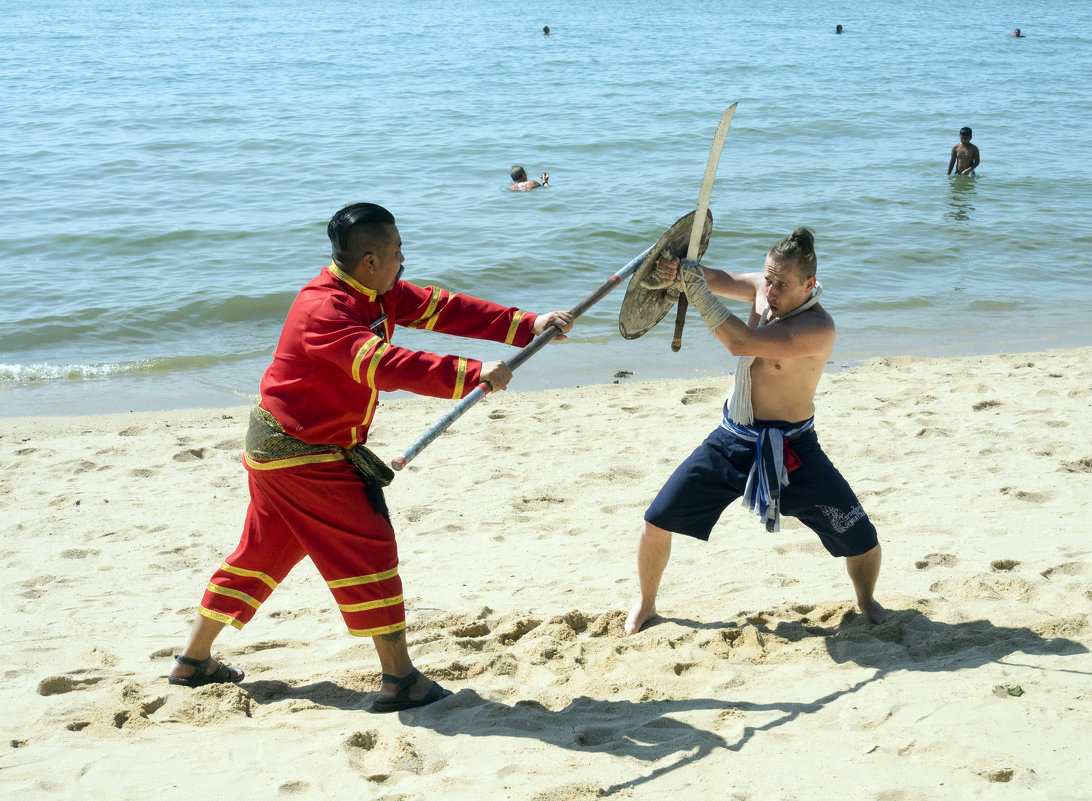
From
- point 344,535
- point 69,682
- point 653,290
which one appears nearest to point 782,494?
point 653,290

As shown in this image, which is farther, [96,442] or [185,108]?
[185,108]

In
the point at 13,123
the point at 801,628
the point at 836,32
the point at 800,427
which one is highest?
the point at 836,32

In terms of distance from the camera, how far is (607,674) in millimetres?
3535

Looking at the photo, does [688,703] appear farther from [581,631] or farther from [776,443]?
[776,443]

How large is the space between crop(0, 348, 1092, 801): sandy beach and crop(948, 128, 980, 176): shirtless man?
10.1 m

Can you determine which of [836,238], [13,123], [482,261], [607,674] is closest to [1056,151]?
[836,238]

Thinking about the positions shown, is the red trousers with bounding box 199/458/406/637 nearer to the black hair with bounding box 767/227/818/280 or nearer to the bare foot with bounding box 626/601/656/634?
the bare foot with bounding box 626/601/656/634

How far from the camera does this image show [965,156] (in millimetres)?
15438

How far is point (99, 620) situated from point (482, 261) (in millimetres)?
8024

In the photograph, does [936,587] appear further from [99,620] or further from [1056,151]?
[1056,151]

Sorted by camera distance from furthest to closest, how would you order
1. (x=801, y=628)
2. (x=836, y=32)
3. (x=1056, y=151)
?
1. (x=836, y=32)
2. (x=1056, y=151)
3. (x=801, y=628)

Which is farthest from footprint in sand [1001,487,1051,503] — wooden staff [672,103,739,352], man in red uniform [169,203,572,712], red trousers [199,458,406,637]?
red trousers [199,458,406,637]

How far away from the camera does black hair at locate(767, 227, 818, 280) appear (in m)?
3.44

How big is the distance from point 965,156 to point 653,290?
1342 centimetres
